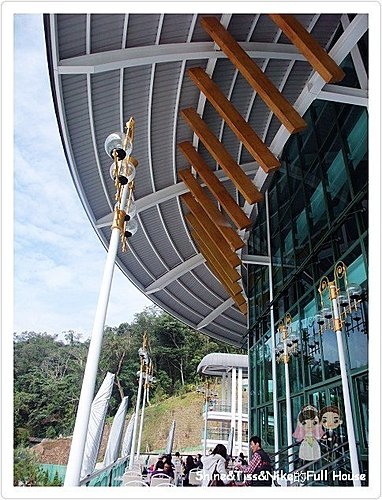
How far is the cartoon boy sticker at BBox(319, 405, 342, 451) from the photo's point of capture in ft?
17.8

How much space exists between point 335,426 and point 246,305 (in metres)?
8.15

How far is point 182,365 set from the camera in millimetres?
34031

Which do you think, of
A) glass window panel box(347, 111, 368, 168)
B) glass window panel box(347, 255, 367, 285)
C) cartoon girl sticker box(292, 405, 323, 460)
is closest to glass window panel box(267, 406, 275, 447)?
cartoon girl sticker box(292, 405, 323, 460)

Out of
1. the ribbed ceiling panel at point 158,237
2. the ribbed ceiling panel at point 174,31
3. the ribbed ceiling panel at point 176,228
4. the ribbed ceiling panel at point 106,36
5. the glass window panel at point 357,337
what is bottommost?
the glass window panel at point 357,337

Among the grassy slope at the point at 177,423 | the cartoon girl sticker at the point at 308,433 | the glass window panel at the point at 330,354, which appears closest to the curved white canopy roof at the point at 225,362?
the grassy slope at the point at 177,423

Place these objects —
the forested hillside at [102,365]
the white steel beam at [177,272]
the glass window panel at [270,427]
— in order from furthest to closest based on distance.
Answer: the forested hillside at [102,365] < the white steel beam at [177,272] < the glass window panel at [270,427]

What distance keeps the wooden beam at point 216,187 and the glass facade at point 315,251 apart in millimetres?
1024

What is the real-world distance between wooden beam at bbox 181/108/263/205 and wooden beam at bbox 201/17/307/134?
160 cm

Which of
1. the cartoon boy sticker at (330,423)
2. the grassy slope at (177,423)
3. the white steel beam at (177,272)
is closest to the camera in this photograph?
the cartoon boy sticker at (330,423)

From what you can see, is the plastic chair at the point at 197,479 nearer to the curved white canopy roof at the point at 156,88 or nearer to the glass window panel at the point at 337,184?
the glass window panel at the point at 337,184

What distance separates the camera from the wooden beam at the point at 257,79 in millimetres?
Answer: 6050

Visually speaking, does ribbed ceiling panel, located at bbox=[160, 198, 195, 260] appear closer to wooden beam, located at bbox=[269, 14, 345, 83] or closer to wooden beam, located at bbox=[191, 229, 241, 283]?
wooden beam, located at bbox=[191, 229, 241, 283]
